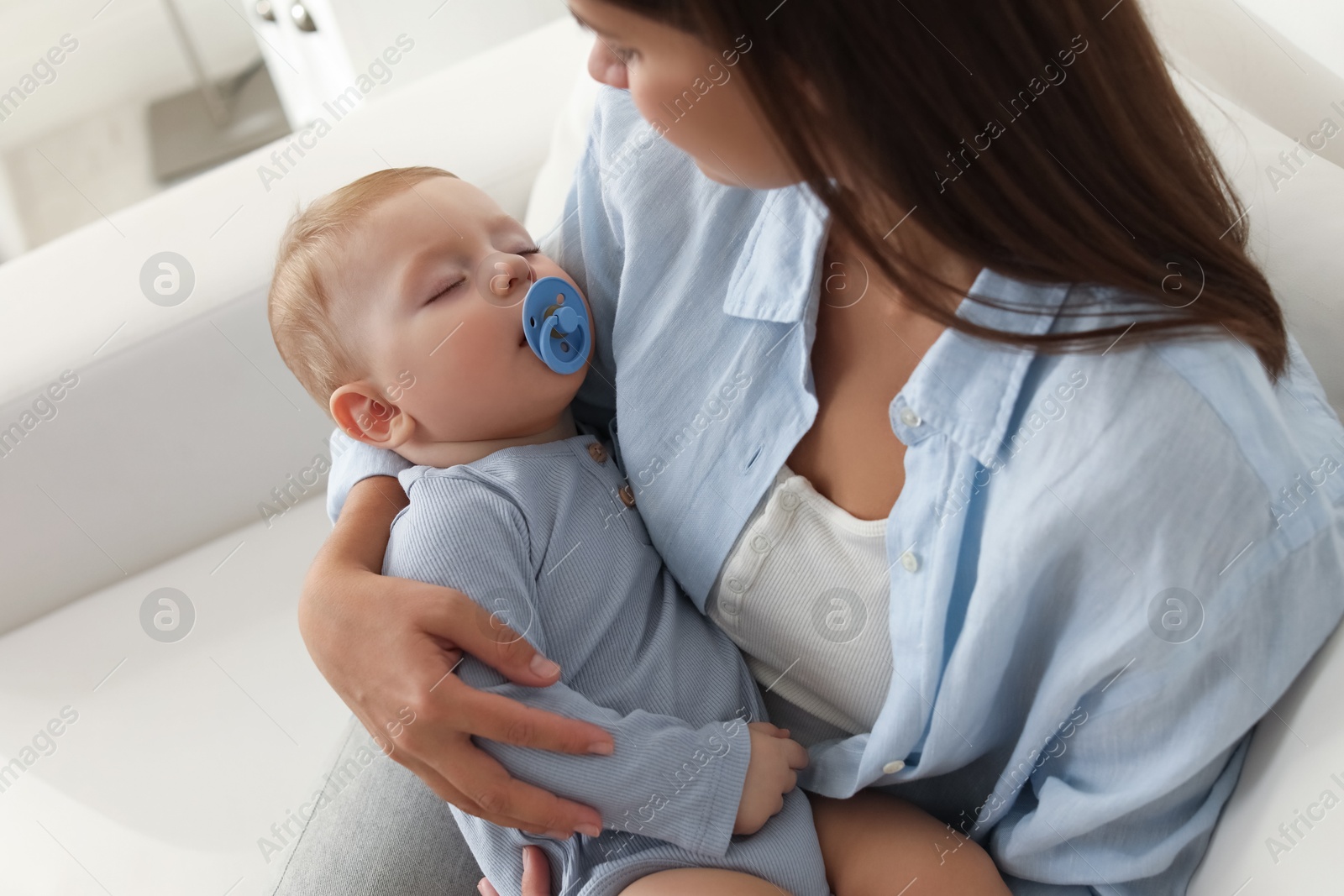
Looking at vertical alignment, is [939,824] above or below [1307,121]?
below

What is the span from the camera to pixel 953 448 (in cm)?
76

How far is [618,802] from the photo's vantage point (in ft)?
2.68

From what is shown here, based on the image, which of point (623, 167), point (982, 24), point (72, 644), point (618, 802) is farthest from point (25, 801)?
point (982, 24)

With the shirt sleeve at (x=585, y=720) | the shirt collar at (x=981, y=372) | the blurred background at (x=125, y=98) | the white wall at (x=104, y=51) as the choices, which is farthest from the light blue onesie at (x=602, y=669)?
the white wall at (x=104, y=51)

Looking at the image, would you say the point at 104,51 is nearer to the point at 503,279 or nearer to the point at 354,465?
the point at 354,465

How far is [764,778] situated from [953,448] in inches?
12.2

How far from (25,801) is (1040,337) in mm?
1270

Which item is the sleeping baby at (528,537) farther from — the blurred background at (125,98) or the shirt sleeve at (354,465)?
the blurred background at (125,98)

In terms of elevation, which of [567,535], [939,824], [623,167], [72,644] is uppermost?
[623,167]

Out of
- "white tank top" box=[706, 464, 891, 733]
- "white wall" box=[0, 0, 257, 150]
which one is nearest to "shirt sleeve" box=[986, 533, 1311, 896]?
"white tank top" box=[706, 464, 891, 733]

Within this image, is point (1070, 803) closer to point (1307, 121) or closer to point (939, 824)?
point (939, 824)

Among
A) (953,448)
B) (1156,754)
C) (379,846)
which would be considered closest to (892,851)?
(1156,754)

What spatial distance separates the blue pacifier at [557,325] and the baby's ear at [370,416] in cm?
15

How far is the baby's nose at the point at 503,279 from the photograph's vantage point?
94cm
